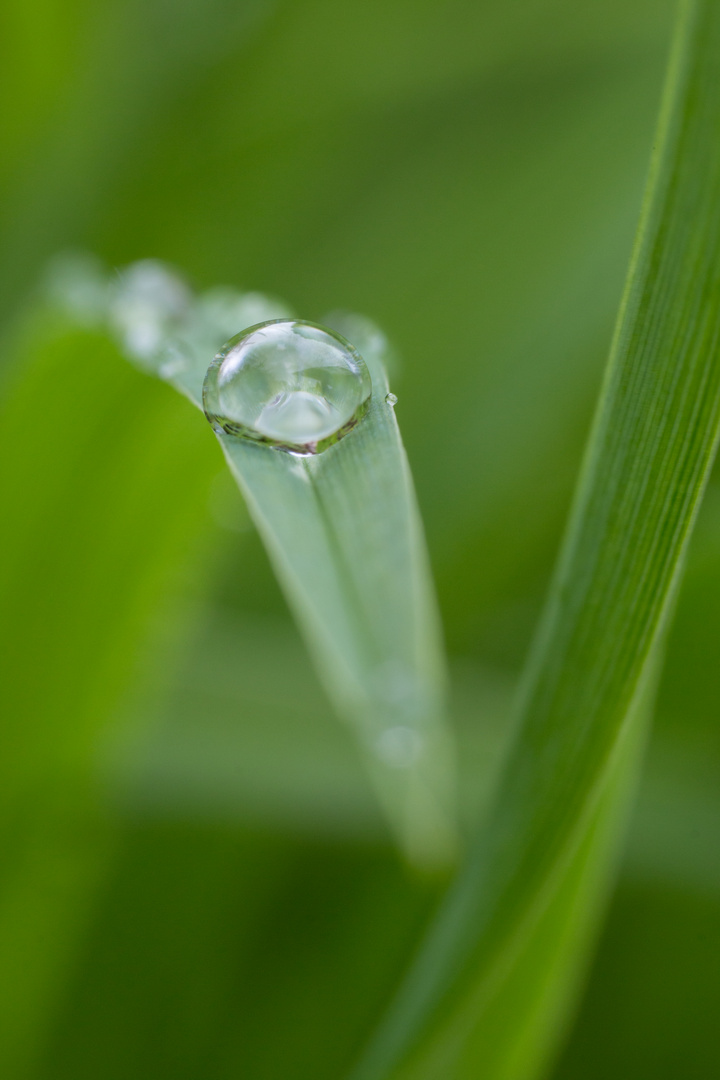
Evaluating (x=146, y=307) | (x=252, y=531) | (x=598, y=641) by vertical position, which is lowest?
(x=598, y=641)

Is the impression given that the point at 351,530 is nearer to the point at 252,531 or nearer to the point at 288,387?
the point at 288,387

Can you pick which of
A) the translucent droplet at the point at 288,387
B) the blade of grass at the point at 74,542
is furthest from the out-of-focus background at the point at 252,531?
the translucent droplet at the point at 288,387

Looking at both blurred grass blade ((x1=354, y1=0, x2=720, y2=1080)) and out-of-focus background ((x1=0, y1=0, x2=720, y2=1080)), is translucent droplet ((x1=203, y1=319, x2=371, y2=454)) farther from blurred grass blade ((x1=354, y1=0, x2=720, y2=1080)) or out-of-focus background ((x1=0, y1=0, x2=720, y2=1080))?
out-of-focus background ((x1=0, y1=0, x2=720, y2=1080))

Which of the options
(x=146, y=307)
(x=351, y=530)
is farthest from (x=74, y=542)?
(x=351, y=530)

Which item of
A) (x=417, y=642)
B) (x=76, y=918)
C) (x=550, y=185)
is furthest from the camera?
(x=550, y=185)

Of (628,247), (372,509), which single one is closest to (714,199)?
(372,509)

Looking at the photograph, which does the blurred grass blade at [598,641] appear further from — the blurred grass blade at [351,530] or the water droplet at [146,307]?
the water droplet at [146,307]

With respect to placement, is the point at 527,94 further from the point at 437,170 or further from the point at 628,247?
the point at 628,247
